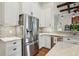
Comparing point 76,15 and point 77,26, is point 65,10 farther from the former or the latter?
point 77,26

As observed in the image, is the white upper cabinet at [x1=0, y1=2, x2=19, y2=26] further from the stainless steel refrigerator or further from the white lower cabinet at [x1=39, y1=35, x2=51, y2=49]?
the white lower cabinet at [x1=39, y1=35, x2=51, y2=49]

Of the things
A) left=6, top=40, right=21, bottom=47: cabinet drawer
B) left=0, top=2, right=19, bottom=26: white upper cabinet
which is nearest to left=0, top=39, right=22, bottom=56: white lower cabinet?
left=6, top=40, right=21, bottom=47: cabinet drawer

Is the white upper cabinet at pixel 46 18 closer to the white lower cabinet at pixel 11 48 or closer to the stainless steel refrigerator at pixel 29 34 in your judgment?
the stainless steel refrigerator at pixel 29 34

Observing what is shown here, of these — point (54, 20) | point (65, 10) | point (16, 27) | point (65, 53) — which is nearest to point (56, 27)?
point (54, 20)

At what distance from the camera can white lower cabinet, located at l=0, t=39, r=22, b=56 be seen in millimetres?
1408

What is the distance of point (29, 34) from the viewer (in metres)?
1.55

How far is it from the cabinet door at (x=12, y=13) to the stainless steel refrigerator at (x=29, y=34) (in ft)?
0.24

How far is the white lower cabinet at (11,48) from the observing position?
1408 mm

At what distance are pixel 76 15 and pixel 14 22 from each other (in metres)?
0.83

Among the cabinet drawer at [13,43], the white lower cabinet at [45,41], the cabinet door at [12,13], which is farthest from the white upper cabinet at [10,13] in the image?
the white lower cabinet at [45,41]

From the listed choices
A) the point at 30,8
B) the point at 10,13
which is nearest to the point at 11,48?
the point at 10,13

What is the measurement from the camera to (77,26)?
59.2 inches

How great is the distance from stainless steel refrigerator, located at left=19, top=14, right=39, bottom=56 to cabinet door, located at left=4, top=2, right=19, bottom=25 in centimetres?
7

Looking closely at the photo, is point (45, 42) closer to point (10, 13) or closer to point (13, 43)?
point (13, 43)
